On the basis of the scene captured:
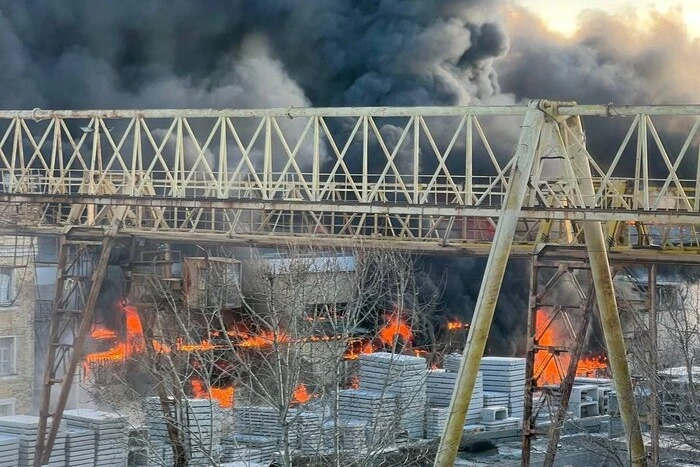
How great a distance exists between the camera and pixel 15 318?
27328 millimetres

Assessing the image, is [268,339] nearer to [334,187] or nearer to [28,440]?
[334,187]

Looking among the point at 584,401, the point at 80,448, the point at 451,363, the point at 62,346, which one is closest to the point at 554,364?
the point at 584,401

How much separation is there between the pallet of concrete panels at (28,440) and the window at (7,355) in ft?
20.8

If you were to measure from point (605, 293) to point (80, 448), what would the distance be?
9.87 m

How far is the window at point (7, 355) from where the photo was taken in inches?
1072

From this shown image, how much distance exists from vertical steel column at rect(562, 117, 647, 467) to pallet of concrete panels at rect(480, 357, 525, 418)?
36.5 ft

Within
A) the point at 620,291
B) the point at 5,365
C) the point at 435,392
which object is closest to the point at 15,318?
the point at 5,365

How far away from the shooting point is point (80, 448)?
21000 millimetres

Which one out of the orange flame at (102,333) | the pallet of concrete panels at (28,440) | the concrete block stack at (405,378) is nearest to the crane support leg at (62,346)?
the pallet of concrete panels at (28,440)

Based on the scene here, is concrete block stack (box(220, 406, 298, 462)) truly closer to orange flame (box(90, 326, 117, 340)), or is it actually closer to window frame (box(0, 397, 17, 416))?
window frame (box(0, 397, 17, 416))

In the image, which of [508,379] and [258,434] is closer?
[258,434]

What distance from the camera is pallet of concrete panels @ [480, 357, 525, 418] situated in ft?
89.6

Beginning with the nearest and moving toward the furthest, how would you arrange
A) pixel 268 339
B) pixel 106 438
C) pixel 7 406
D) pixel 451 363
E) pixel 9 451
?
pixel 268 339 < pixel 9 451 < pixel 106 438 < pixel 7 406 < pixel 451 363

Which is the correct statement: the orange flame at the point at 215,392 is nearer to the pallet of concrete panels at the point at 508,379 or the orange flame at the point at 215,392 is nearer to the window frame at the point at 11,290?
the window frame at the point at 11,290
